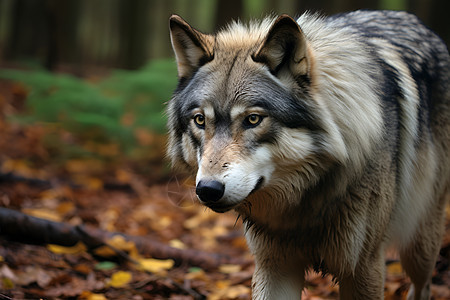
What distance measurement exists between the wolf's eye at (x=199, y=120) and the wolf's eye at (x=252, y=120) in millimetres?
309

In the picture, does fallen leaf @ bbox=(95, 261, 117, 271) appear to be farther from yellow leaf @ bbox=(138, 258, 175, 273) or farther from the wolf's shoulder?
the wolf's shoulder

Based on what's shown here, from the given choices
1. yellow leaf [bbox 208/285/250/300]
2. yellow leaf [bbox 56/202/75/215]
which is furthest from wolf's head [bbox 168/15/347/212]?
yellow leaf [bbox 56/202/75/215]

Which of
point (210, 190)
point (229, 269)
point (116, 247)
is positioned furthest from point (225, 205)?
point (116, 247)

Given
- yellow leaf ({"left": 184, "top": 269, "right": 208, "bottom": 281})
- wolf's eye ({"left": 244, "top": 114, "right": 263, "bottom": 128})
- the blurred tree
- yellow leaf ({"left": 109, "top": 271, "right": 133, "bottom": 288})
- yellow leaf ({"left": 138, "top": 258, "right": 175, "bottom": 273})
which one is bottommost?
yellow leaf ({"left": 184, "top": 269, "right": 208, "bottom": 281})

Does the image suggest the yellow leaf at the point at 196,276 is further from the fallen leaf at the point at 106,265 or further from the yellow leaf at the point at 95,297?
the yellow leaf at the point at 95,297

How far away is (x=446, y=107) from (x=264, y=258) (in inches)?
79.7

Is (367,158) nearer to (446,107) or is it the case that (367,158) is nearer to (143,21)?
(446,107)

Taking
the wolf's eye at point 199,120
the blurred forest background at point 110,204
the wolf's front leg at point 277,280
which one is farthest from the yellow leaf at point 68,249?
the wolf's eye at point 199,120

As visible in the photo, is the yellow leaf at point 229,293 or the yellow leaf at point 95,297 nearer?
the yellow leaf at point 95,297

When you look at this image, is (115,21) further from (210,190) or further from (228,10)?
(210,190)

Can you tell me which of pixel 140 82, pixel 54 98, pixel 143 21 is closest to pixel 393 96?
pixel 140 82

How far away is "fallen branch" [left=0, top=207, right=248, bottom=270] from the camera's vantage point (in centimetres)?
450

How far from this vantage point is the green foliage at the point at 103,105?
8508 mm

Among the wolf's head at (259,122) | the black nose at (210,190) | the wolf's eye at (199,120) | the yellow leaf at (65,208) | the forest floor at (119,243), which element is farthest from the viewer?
the yellow leaf at (65,208)
